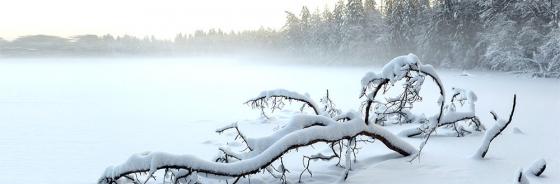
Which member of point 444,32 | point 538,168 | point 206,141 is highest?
point 444,32

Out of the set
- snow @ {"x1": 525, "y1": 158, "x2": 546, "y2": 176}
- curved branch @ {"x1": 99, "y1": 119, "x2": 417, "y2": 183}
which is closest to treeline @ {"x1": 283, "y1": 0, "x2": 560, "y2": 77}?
snow @ {"x1": 525, "y1": 158, "x2": 546, "y2": 176}

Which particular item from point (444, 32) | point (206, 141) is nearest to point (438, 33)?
point (444, 32)

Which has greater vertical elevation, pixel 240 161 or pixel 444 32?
pixel 444 32

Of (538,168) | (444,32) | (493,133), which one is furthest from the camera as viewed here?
(444,32)

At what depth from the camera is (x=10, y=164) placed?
9.02m

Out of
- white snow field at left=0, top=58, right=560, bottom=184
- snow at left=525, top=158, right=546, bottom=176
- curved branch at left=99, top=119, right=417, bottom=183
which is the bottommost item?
white snow field at left=0, top=58, right=560, bottom=184

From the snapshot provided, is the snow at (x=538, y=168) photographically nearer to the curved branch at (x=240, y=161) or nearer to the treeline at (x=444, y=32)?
the curved branch at (x=240, y=161)

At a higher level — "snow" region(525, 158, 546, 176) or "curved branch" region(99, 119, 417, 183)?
"curved branch" region(99, 119, 417, 183)

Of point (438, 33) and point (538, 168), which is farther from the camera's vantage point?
point (438, 33)

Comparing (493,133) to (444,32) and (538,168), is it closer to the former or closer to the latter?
(538,168)

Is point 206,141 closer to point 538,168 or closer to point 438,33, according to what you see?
point 538,168

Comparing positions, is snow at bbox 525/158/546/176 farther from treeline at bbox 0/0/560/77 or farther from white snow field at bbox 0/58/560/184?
treeline at bbox 0/0/560/77

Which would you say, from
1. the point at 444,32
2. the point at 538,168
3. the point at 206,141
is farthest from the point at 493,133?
the point at 444,32

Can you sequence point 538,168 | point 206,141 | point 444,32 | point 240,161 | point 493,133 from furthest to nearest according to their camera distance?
point 444,32 < point 206,141 < point 493,133 < point 538,168 < point 240,161
